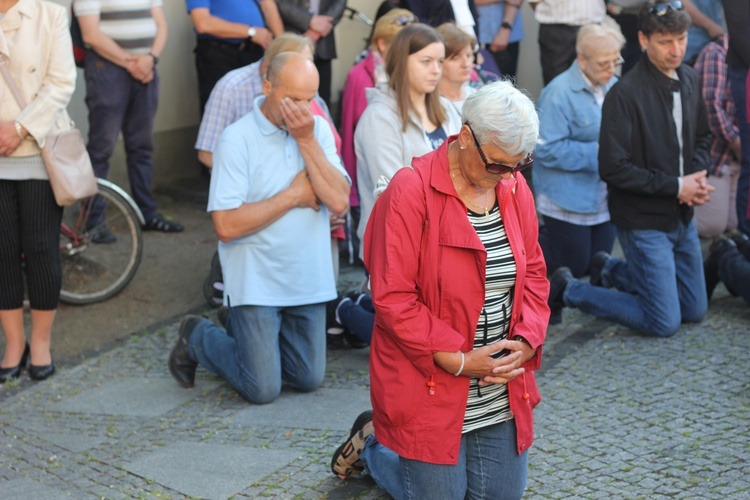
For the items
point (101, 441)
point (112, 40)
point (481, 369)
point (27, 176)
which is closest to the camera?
point (481, 369)

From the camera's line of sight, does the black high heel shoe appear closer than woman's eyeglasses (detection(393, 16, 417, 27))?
Yes

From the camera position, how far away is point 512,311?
3.90 metres

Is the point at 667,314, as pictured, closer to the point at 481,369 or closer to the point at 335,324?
the point at 335,324

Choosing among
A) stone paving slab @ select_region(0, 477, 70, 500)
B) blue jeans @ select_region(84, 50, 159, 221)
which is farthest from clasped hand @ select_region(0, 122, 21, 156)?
blue jeans @ select_region(84, 50, 159, 221)

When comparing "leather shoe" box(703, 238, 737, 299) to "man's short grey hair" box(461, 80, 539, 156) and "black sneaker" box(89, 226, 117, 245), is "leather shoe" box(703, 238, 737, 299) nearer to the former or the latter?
"man's short grey hair" box(461, 80, 539, 156)

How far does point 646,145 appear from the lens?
6.25 m

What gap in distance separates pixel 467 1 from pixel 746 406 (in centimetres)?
471

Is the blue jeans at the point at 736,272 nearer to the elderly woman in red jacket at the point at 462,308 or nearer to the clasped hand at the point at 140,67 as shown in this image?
the elderly woman in red jacket at the point at 462,308

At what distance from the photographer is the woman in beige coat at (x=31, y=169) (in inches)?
221

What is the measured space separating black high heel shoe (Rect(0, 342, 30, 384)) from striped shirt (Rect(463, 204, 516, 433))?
309 cm

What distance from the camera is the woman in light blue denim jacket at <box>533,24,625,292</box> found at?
7023 mm

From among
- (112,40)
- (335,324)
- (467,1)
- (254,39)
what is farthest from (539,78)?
(335,324)

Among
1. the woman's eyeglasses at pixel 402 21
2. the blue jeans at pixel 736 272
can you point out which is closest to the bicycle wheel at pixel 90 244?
the woman's eyeglasses at pixel 402 21

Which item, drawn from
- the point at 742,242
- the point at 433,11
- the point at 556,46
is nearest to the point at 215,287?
the point at 433,11
